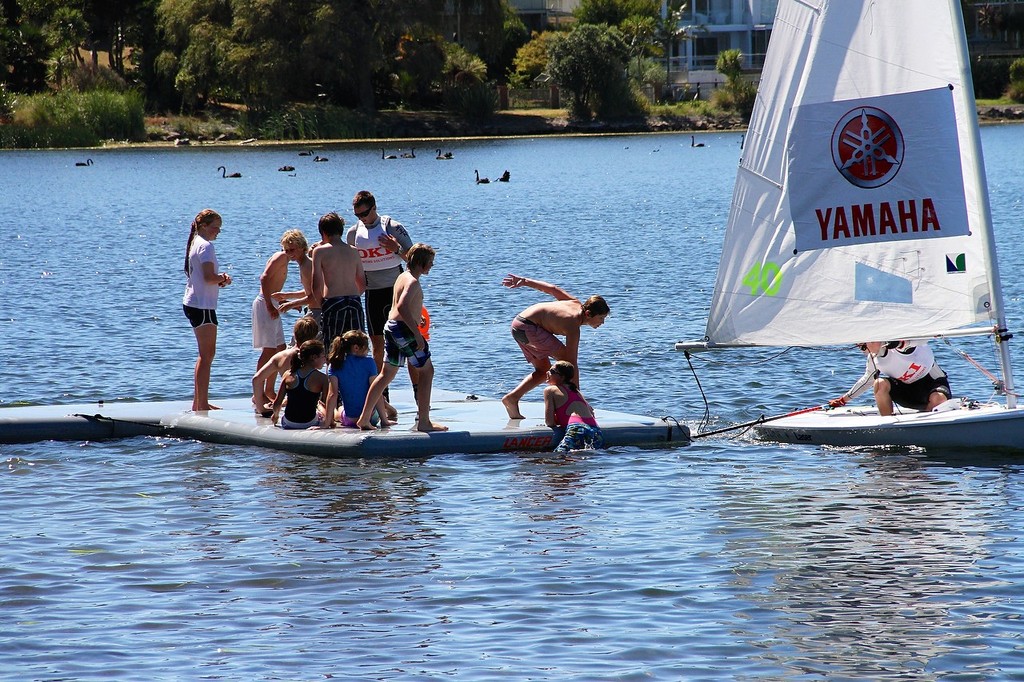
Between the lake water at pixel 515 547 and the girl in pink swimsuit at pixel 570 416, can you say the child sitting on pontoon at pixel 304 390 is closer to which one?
the lake water at pixel 515 547

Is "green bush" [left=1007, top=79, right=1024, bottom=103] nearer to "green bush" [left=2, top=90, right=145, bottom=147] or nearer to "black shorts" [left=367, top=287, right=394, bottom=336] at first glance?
"green bush" [left=2, top=90, right=145, bottom=147]

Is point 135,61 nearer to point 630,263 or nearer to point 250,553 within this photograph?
point 630,263

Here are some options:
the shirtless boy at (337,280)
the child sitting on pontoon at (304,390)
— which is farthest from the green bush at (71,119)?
the shirtless boy at (337,280)

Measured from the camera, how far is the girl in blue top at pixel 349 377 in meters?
13.2

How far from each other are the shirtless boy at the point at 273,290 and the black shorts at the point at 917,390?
598 cm

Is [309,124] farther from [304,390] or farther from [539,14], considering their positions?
[304,390]

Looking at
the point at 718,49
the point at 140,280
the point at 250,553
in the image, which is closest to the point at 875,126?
the point at 250,553

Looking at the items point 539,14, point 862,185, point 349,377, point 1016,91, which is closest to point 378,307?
point 349,377

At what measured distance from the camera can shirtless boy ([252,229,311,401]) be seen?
1341 cm

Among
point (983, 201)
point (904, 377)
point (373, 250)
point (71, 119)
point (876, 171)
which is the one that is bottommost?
point (904, 377)

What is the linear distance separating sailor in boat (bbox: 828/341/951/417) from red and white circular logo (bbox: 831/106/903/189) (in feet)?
5.54

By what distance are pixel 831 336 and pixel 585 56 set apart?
84038 mm

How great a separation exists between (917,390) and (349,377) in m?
5.70

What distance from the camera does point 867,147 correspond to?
43.3 ft
